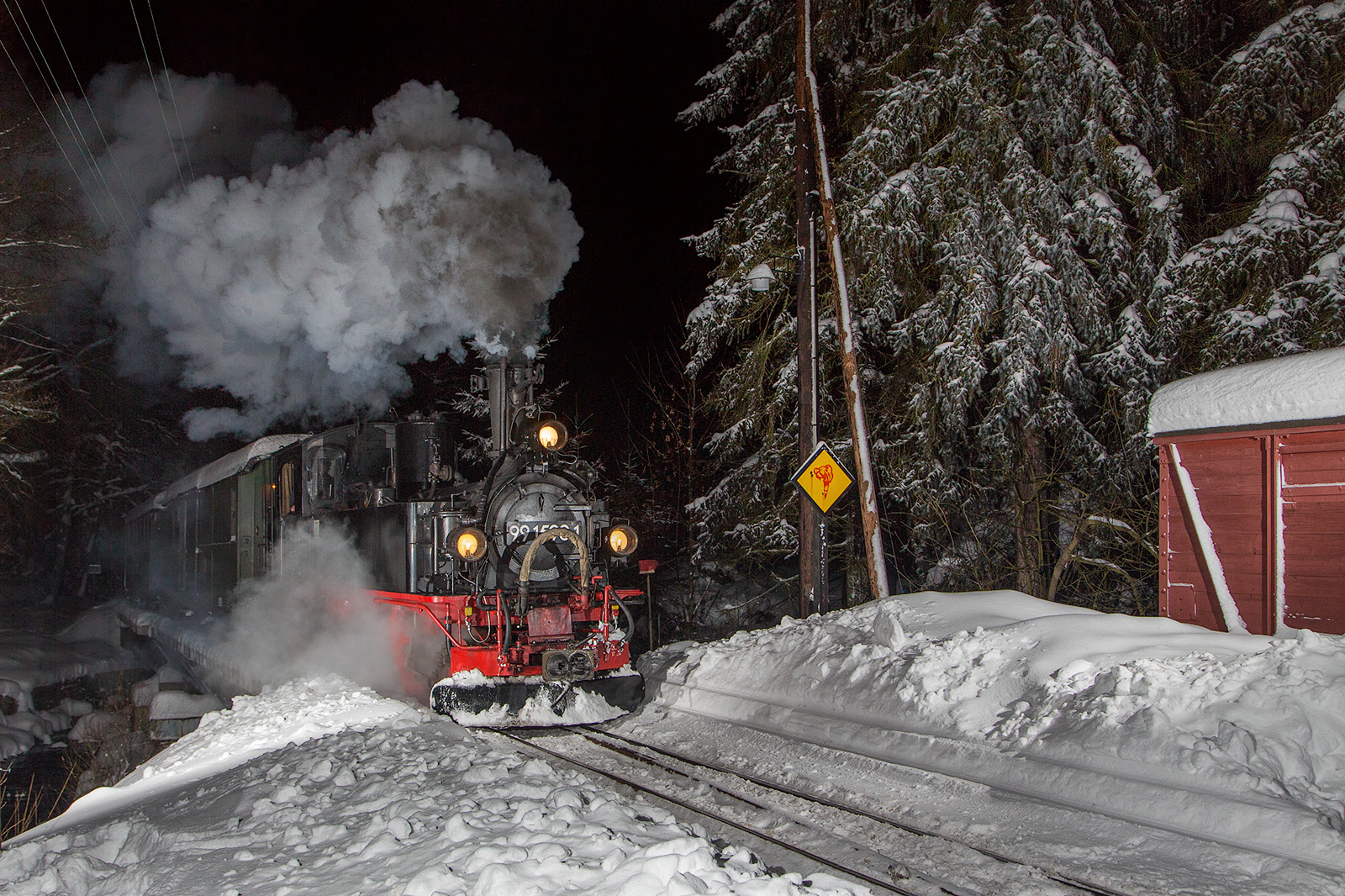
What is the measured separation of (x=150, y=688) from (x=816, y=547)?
Result: 1123 cm

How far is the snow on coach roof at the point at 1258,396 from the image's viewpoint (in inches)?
255

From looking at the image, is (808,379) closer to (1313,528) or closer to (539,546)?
(539,546)

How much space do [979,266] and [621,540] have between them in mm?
5913

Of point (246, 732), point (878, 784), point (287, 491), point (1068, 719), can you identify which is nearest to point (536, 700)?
point (246, 732)

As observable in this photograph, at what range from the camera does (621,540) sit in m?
9.12

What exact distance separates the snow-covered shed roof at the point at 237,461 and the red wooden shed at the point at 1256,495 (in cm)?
991

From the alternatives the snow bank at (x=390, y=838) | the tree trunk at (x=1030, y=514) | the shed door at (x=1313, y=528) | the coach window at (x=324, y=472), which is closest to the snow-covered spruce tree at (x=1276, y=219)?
the tree trunk at (x=1030, y=514)

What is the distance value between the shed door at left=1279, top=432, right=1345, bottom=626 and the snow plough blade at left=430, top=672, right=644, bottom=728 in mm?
5479

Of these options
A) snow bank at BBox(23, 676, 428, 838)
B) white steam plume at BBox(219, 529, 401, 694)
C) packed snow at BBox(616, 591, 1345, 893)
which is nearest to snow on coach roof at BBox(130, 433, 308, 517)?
white steam plume at BBox(219, 529, 401, 694)

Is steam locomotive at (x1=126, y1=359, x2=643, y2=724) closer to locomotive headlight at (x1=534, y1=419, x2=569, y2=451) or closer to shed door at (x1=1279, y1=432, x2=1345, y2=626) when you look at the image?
locomotive headlight at (x1=534, y1=419, x2=569, y2=451)

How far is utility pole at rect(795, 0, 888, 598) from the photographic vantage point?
36.6 ft

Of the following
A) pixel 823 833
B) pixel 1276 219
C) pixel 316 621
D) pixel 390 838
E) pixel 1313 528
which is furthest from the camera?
pixel 316 621

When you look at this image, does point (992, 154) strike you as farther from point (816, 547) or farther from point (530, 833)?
point (530, 833)

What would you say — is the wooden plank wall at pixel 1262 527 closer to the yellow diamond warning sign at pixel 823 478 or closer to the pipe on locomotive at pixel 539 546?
the yellow diamond warning sign at pixel 823 478
